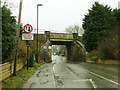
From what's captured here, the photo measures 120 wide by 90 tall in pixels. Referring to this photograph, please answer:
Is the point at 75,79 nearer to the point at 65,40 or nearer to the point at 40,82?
the point at 40,82

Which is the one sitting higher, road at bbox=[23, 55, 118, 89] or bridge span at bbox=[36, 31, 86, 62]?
bridge span at bbox=[36, 31, 86, 62]

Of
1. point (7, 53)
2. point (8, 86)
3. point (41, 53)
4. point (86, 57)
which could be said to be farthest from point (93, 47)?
point (8, 86)

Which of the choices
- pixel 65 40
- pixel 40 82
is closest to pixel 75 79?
pixel 40 82

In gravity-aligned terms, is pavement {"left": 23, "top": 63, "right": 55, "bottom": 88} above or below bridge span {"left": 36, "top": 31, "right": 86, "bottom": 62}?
below

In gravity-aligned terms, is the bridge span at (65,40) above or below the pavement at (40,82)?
above

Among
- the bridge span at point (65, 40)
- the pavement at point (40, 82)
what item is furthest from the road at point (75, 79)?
the bridge span at point (65, 40)

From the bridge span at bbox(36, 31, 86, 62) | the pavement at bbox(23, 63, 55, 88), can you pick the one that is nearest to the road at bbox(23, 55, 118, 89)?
the pavement at bbox(23, 63, 55, 88)

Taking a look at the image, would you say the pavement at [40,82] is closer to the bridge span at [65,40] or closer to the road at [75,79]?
the road at [75,79]

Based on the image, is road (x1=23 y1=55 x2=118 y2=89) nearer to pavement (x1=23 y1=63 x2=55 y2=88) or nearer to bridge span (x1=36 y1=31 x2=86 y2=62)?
pavement (x1=23 y1=63 x2=55 y2=88)

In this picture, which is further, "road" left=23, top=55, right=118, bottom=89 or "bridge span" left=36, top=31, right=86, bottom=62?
"bridge span" left=36, top=31, right=86, bottom=62

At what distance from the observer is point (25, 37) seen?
386 inches

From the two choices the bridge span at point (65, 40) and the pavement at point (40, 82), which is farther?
the bridge span at point (65, 40)

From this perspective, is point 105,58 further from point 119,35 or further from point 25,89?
point 25,89

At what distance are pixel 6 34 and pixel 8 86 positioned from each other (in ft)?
12.2
